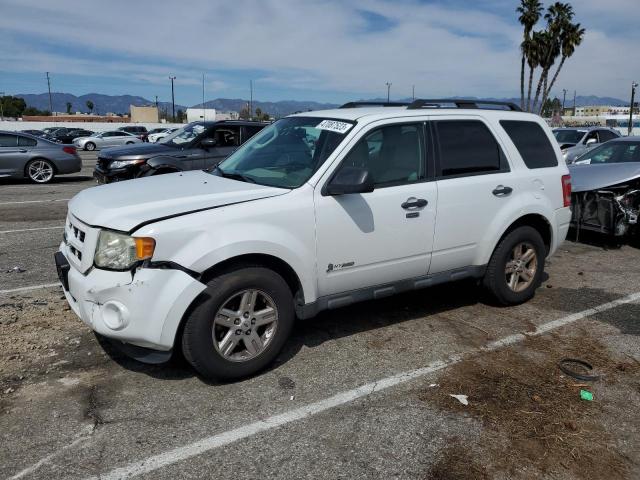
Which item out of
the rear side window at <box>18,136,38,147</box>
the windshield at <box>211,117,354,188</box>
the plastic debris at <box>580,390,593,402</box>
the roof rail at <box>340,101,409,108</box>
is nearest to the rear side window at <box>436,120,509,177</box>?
the roof rail at <box>340,101,409,108</box>

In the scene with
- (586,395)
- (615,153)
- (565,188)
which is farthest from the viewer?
(615,153)

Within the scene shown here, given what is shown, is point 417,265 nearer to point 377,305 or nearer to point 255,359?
point 377,305

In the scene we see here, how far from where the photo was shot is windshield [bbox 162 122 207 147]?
10789mm

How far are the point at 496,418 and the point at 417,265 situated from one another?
149 cm

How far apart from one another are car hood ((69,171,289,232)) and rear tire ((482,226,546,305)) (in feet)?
7.47

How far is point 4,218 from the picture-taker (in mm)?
9602

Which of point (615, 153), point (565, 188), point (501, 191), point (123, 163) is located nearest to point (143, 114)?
point (123, 163)

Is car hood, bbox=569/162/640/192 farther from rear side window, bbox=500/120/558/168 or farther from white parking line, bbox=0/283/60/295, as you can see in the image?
white parking line, bbox=0/283/60/295

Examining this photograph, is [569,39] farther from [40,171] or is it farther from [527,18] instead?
[40,171]

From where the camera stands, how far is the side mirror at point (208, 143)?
382 inches

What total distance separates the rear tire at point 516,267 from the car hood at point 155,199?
228 cm

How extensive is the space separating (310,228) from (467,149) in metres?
1.81

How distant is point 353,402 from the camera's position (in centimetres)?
358

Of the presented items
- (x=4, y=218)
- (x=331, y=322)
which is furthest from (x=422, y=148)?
(x=4, y=218)
